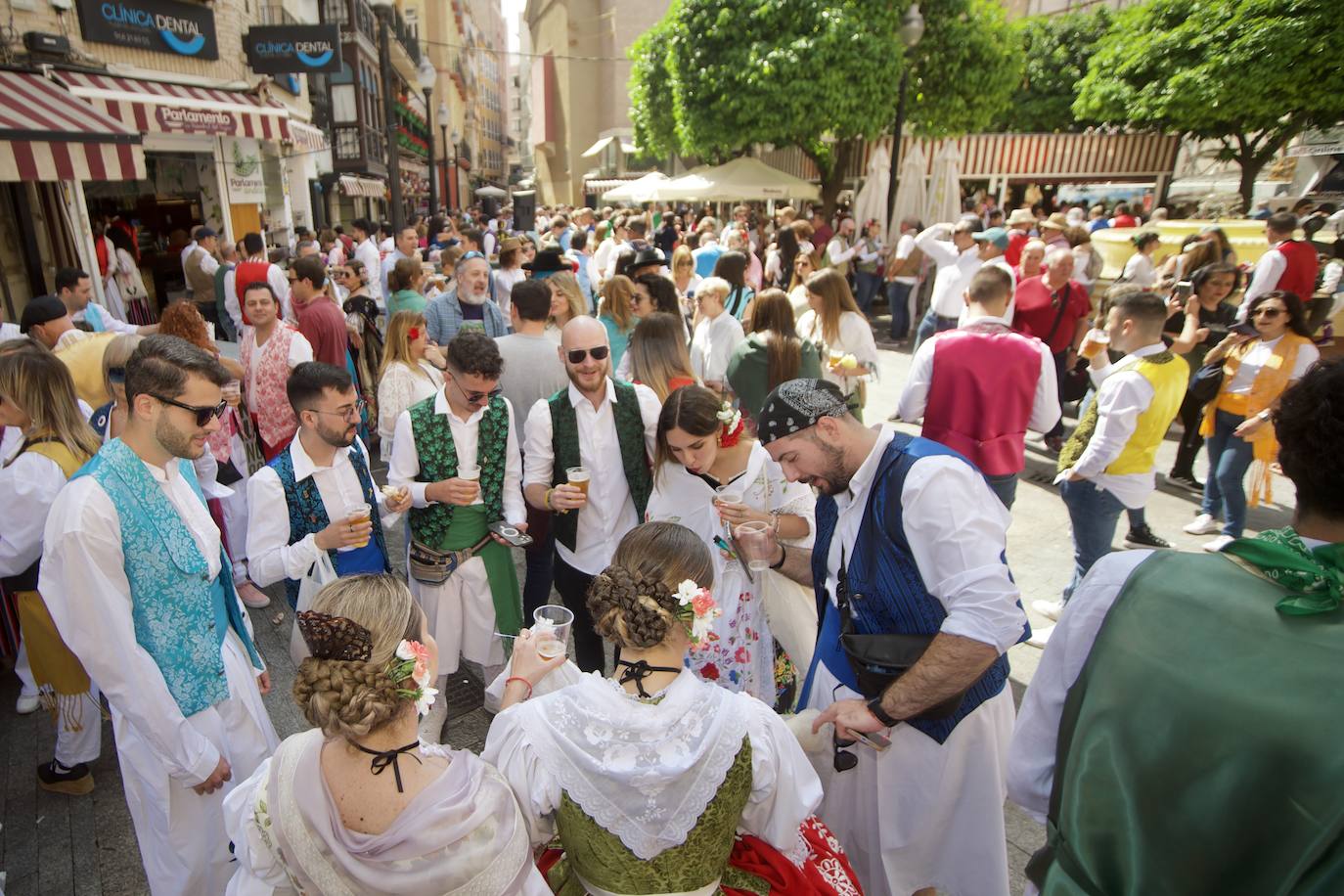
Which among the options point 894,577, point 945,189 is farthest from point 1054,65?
point 894,577

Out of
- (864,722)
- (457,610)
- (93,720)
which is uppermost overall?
(864,722)

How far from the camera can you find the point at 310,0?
21.2 meters

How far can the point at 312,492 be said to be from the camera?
300 centimetres

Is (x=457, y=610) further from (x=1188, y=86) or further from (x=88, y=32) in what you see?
(x=1188, y=86)

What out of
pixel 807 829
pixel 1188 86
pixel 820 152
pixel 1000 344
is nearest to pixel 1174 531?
pixel 1000 344

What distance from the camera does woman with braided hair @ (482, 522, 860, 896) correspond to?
5.32 ft

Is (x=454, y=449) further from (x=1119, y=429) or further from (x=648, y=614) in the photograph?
(x=1119, y=429)

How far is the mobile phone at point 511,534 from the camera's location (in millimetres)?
3295

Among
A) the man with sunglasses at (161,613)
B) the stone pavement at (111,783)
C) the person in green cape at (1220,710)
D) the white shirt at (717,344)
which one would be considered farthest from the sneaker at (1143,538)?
the man with sunglasses at (161,613)

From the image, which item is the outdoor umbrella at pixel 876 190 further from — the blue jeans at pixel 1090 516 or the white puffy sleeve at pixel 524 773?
the white puffy sleeve at pixel 524 773

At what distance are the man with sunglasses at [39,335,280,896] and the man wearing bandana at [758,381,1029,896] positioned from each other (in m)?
1.91

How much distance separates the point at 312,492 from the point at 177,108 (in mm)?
10554

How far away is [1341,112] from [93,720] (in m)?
26.3

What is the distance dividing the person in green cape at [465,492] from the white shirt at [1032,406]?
94.2 inches
